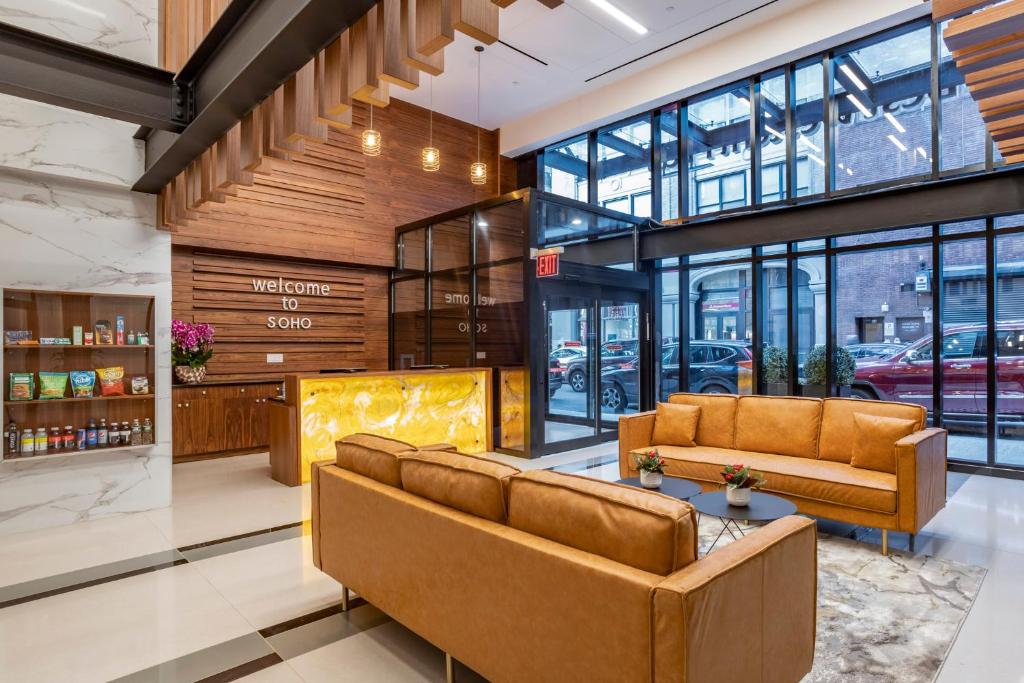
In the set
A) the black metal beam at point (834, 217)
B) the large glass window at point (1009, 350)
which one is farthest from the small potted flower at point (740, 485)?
the large glass window at point (1009, 350)

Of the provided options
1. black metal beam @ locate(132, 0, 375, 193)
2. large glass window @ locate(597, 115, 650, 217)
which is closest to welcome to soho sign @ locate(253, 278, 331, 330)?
black metal beam @ locate(132, 0, 375, 193)

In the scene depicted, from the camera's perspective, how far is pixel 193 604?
9.83ft

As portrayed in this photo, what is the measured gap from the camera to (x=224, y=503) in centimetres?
493

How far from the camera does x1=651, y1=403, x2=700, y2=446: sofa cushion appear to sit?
204 inches

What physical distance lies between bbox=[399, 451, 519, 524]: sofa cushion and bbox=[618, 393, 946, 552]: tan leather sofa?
269cm

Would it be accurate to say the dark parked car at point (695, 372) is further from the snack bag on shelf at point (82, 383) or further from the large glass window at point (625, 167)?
the snack bag on shelf at point (82, 383)

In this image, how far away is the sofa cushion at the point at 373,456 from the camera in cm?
259

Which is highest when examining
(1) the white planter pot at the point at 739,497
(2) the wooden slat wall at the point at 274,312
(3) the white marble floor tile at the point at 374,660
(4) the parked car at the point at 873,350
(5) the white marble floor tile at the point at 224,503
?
(2) the wooden slat wall at the point at 274,312

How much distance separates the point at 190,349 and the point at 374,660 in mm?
5292

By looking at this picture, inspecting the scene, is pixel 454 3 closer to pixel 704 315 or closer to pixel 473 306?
pixel 473 306

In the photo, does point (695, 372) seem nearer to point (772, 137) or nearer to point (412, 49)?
point (772, 137)

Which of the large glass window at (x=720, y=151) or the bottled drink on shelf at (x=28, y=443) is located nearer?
the bottled drink on shelf at (x=28, y=443)

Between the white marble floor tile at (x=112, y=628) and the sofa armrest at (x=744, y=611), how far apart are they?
7.24ft

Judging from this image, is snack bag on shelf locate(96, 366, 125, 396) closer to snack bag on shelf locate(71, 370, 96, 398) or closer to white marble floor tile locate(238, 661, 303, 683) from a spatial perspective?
snack bag on shelf locate(71, 370, 96, 398)
